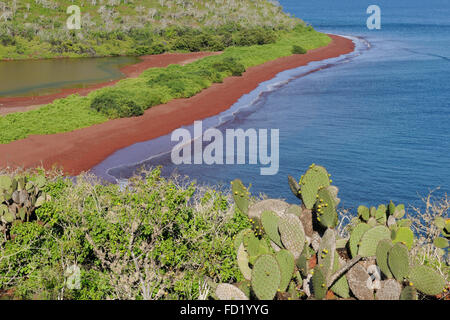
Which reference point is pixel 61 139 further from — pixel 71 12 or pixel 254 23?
pixel 254 23

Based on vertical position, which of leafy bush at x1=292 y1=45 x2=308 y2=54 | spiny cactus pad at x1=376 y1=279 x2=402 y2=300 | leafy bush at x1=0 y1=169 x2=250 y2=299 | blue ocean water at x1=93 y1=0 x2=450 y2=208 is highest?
leafy bush at x1=292 y1=45 x2=308 y2=54

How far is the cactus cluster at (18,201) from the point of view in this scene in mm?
12508

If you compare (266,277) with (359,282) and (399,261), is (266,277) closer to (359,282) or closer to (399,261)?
Answer: (359,282)

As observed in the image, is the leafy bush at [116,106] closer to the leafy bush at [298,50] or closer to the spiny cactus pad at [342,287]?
the spiny cactus pad at [342,287]

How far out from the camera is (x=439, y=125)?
105 ft

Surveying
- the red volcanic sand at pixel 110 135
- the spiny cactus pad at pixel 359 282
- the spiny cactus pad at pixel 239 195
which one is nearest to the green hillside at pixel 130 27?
the red volcanic sand at pixel 110 135

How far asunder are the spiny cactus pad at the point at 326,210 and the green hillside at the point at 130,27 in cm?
6018

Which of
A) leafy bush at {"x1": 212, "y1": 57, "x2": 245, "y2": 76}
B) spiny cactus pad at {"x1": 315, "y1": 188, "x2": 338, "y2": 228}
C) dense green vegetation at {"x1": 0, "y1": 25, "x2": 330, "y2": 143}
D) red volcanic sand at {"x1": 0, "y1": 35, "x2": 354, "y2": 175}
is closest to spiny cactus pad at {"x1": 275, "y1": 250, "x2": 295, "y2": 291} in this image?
spiny cactus pad at {"x1": 315, "y1": 188, "x2": 338, "y2": 228}

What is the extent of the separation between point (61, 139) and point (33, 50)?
1597 inches

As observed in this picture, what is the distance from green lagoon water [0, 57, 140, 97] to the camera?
44.0m

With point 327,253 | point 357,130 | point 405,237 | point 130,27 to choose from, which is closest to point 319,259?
point 327,253

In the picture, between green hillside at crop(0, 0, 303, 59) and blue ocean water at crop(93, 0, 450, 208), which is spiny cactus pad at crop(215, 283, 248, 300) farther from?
green hillside at crop(0, 0, 303, 59)

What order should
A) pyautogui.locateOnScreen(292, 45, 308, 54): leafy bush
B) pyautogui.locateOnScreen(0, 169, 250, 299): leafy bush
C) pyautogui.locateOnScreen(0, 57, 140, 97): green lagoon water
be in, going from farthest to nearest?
pyautogui.locateOnScreen(292, 45, 308, 54): leafy bush, pyautogui.locateOnScreen(0, 57, 140, 97): green lagoon water, pyautogui.locateOnScreen(0, 169, 250, 299): leafy bush
